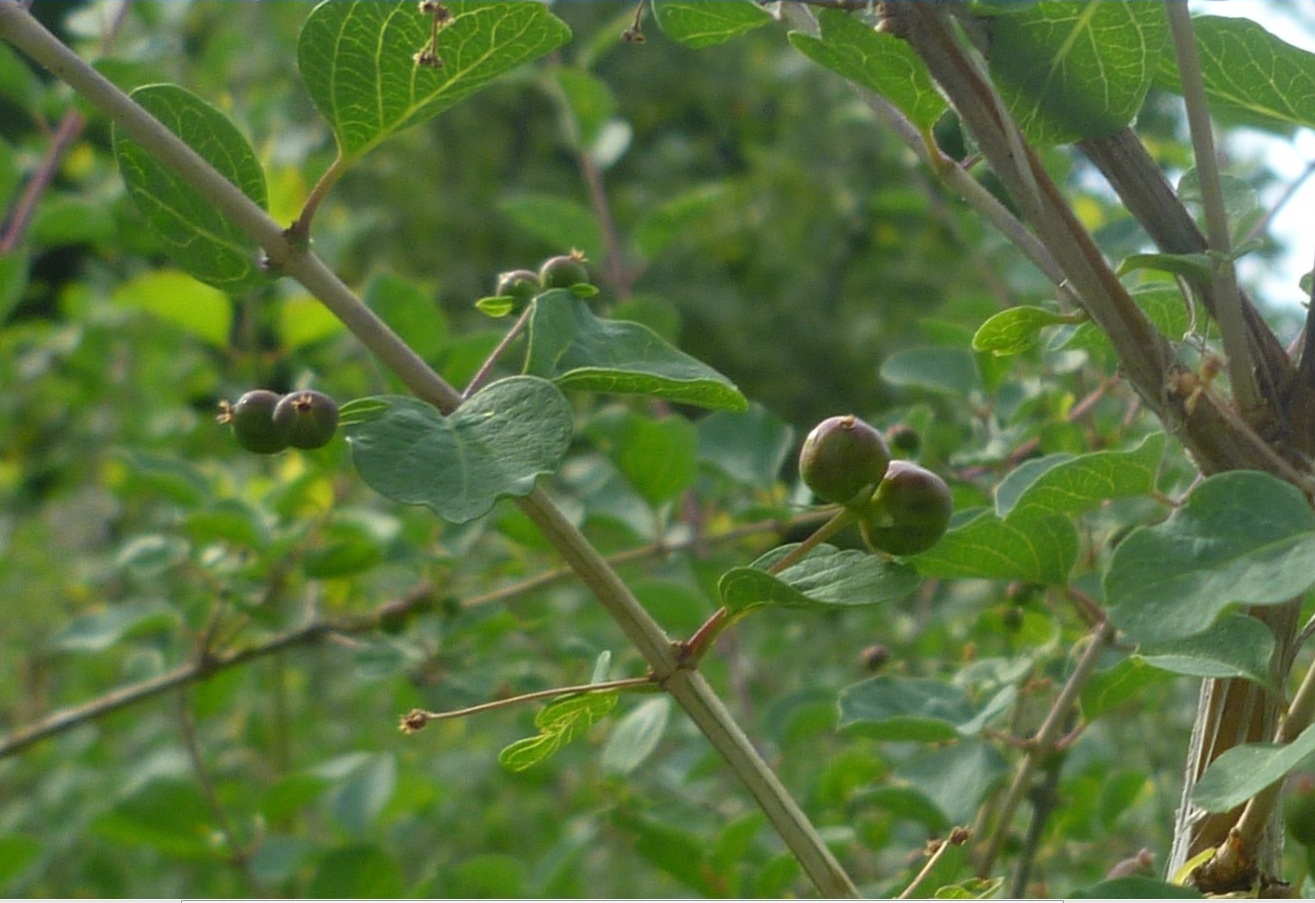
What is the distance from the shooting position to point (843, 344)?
583 centimetres

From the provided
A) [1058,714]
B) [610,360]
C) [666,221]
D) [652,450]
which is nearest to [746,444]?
[652,450]

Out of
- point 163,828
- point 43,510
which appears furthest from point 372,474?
point 43,510

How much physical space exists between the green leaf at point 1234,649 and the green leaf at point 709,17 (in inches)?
14.4

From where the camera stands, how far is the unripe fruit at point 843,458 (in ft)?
1.89

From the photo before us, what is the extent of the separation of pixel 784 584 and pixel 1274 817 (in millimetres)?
243

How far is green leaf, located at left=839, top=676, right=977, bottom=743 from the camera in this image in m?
0.86

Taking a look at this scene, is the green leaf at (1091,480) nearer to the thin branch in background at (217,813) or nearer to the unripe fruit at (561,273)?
the unripe fruit at (561,273)

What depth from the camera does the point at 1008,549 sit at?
0.74 metres

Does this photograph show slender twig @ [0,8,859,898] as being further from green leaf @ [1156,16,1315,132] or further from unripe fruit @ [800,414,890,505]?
green leaf @ [1156,16,1315,132]

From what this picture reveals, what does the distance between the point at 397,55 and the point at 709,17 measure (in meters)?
0.17

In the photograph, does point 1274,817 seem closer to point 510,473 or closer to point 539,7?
point 510,473

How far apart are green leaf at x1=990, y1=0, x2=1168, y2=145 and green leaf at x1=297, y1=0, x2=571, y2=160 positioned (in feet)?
0.66

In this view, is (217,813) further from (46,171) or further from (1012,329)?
(1012,329)

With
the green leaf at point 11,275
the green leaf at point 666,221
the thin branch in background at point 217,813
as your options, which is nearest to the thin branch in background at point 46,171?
the green leaf at point 11,275
